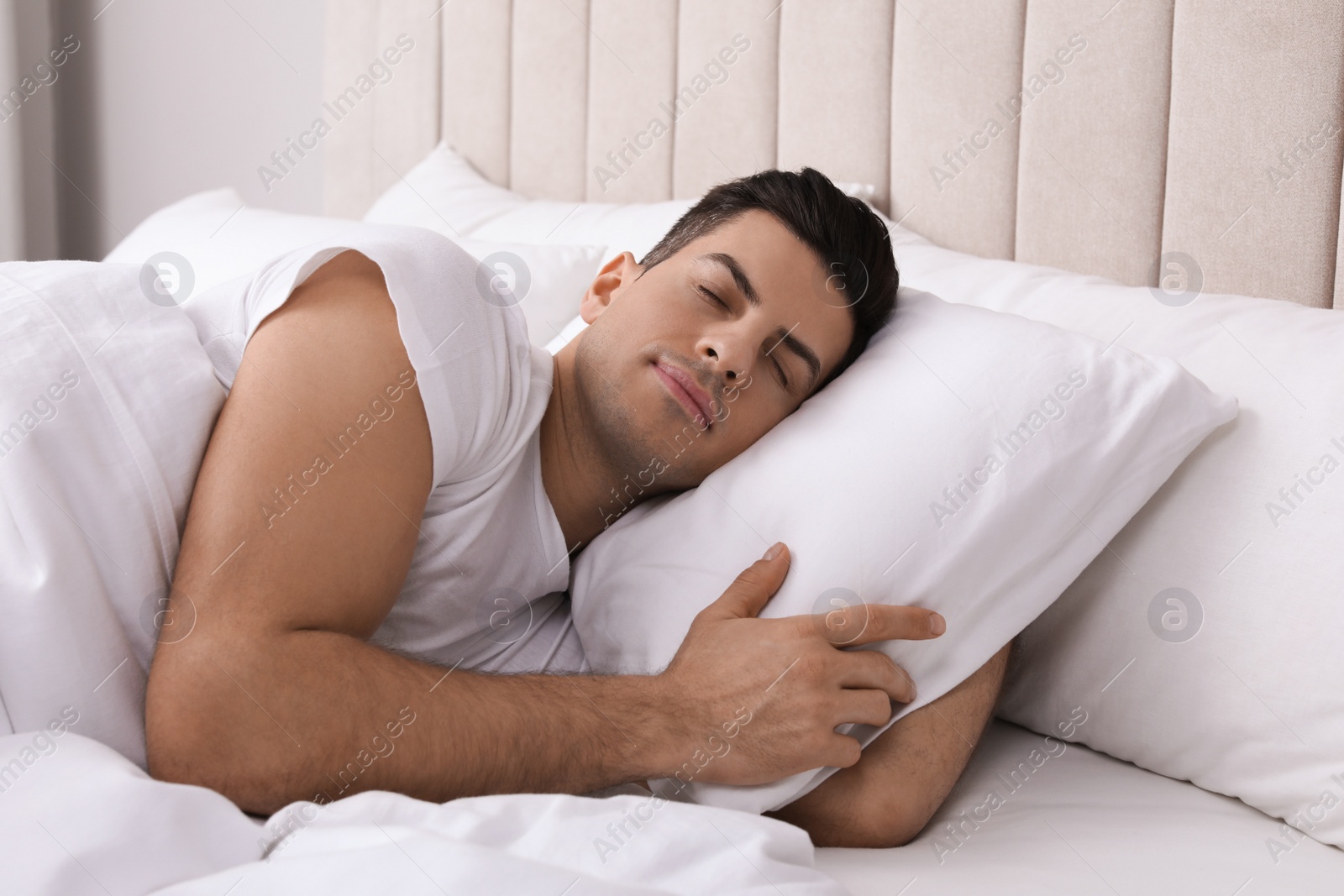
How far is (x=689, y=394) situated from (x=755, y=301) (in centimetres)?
13

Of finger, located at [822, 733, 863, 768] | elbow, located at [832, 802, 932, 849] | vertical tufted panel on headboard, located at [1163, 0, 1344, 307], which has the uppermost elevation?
vertical tufted panel on headboard, located at [1163, 0, 1344, 307]

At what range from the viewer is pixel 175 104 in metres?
2.77

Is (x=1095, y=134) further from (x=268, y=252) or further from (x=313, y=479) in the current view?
(x=268, y=252)

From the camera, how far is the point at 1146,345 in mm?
1014

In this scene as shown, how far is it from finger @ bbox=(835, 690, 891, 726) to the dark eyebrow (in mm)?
366

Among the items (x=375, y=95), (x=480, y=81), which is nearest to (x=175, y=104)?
(x=375, y=95)

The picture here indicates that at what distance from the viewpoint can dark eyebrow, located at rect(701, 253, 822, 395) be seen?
3.43 ft

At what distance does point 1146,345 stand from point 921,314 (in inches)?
8.9

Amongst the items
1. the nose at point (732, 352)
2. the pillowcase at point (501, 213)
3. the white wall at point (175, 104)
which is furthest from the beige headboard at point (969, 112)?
the white wall at point (175, 104)

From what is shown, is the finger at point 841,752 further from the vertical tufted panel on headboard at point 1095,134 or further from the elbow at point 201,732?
the vertical tufted panel on headboard at point 1095,134

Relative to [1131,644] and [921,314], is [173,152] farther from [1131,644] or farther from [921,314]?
[1131,644]

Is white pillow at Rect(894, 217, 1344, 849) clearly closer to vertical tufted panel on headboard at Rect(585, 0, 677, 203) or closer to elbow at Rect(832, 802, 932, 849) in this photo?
elbow at Rect(832, 802, 932, 849)

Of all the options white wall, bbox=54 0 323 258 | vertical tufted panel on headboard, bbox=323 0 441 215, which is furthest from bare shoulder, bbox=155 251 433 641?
white wall, bbox=54 0 323 258

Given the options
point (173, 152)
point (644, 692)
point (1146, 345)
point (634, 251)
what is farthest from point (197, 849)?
point (173, 152)
